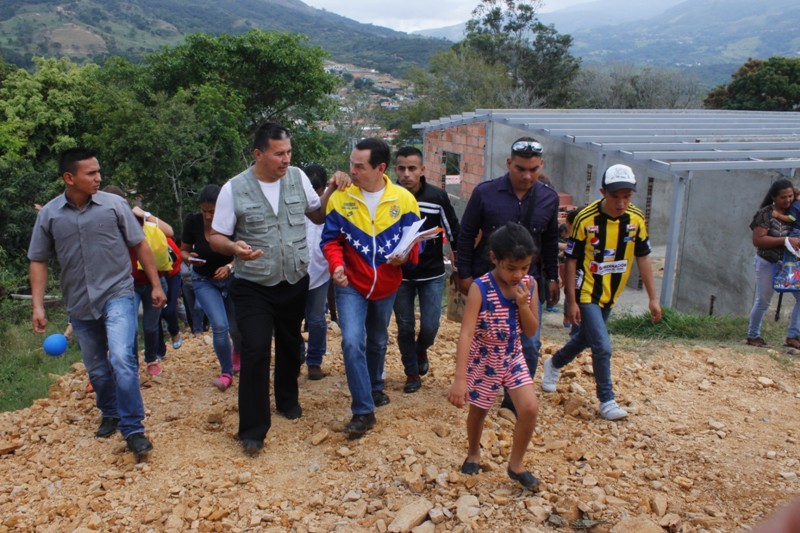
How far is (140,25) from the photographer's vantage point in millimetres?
80312

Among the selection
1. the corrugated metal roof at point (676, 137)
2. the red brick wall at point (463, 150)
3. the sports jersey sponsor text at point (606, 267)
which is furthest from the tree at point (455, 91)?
the sports jersey sponsor text at point (606, 267)

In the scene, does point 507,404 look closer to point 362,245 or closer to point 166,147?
point 362,245

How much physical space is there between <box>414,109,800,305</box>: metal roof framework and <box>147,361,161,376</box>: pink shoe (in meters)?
7.00

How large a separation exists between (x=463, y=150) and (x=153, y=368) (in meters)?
12.7

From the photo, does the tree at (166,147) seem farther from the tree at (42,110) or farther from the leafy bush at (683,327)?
the leafy bush at (683,327)

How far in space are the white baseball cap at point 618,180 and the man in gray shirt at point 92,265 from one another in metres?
3.09

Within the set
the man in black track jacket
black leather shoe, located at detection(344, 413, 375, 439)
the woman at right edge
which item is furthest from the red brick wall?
black leather shoe, located at detection(344, 413, 375, 439)

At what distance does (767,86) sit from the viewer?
31.3m

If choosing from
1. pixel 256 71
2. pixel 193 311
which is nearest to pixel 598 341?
pixel 193 311

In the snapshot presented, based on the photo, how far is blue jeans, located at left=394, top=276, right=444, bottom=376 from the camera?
4.68m

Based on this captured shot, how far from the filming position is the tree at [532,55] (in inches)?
1762


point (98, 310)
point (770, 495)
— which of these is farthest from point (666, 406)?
point (98, 310)

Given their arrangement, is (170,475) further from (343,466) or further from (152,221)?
(152,221)

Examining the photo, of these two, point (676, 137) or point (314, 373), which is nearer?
point (314, 373)
